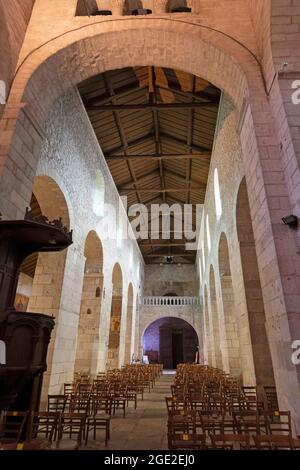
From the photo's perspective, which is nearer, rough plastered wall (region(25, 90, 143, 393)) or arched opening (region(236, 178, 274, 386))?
arched opening (region(236, 178, 274, 386))

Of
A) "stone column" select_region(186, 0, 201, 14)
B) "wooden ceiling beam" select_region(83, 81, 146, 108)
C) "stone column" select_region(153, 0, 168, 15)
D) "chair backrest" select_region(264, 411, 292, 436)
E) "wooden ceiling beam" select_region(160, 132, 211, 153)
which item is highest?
"wooden ceiling beam" select_region(160, 132, 211, 153)

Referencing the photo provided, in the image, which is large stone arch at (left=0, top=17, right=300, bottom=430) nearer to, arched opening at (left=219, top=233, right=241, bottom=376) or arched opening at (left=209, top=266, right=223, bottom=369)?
arched opening at (left=219, top=233, right=241, bottom=376)

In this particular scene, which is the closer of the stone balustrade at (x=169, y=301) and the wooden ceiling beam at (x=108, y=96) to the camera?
the wooden ceiling beam at (x=108, y=96)

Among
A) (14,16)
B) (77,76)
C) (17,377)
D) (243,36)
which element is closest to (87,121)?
(77,76)

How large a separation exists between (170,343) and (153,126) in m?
21.3

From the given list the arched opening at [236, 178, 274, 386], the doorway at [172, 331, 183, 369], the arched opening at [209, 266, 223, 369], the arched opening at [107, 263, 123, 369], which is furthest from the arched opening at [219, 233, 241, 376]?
the doorway at [172, 331, 183, 369]

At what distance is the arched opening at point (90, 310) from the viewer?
11156 mm

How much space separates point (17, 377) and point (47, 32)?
7127mm

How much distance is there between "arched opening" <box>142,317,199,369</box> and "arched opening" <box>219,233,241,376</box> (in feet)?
56.0

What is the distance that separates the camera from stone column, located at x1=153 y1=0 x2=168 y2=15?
6.91m

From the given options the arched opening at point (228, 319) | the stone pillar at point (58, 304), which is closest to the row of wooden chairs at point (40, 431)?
the stone pillar at point (58, 304)

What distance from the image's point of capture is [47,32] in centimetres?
671

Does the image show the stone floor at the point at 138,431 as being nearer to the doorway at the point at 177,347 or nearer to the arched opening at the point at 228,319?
the arched opening at the point at 228,319

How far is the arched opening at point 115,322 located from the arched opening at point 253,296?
8.21m
